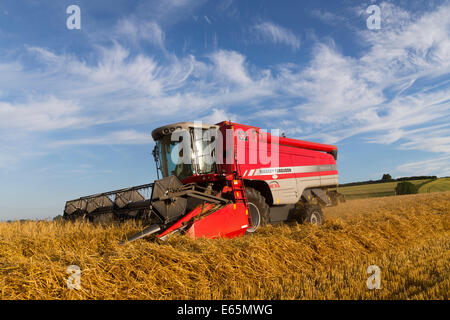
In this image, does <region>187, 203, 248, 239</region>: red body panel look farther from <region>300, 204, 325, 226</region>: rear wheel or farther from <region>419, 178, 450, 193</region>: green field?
<region>419, 178, 450, 193</region>: green field

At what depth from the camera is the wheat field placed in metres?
2.59

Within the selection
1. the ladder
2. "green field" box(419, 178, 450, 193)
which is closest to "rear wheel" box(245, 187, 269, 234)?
the ladder

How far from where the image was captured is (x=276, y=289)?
2.87 m

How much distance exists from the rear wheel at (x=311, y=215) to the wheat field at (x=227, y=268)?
1.86m

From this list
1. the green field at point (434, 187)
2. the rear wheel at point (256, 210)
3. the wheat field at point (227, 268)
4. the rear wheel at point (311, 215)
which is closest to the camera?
the wheat field at point (227, 268)

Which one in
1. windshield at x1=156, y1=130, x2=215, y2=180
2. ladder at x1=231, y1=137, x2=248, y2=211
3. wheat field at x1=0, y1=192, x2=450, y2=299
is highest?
windshield at x1=156, y1=130, x2=215, y2=180

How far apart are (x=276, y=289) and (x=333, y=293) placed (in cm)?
52

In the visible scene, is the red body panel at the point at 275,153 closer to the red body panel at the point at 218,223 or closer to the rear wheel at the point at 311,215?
the rear wheel at the point at 311,215

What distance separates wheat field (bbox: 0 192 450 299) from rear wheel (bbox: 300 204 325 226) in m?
1.86

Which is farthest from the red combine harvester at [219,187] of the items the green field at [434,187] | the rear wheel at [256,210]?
the green field at [434,187]

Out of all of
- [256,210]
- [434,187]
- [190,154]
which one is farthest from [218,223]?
[434,187]

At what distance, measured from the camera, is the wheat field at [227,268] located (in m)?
2.59
